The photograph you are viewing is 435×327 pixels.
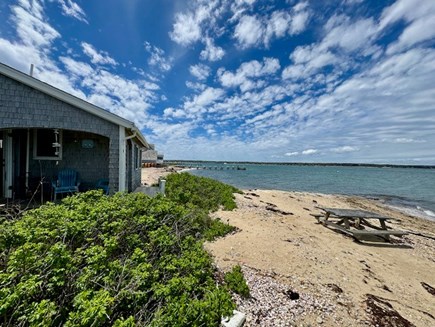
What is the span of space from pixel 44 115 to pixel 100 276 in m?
6.07

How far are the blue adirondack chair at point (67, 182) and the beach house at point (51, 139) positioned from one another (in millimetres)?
174

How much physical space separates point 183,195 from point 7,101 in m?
5.90

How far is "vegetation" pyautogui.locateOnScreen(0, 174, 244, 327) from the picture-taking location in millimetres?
1845

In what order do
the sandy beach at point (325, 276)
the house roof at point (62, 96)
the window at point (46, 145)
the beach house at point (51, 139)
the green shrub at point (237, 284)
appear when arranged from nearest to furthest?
the sandy beach at point (325, 276) < the green shrub at point (237, 284) < the house roof at point (62, 96) < the beach house at point (51, 139) < the window at point (46, 145)

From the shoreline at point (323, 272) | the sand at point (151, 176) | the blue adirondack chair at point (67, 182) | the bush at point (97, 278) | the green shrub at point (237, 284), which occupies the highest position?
the blue adirondack chair at point (67, 182)

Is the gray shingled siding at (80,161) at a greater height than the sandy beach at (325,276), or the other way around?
the gray shingled siding at (80,161)

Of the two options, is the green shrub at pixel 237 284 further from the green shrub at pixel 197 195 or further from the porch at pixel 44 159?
the porch at pixel 44 159

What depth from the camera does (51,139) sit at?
25.5 feet

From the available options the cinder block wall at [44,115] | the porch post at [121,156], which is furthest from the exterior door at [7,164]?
the porch post at [121,156]

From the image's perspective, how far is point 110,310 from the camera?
1955 mm

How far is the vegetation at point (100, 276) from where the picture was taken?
184 centimetres

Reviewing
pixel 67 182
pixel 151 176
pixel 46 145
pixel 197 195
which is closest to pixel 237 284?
pixel 197 195

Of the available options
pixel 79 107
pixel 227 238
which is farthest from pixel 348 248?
pixel 79 107

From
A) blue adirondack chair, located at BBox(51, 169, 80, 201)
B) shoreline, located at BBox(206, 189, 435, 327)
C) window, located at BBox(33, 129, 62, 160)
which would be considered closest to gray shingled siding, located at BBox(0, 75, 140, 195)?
window, located at BBox(33, 129, 62, 160)
